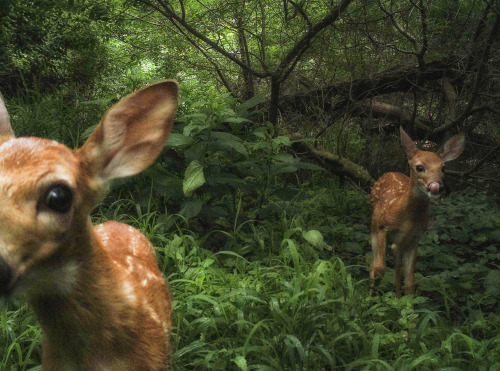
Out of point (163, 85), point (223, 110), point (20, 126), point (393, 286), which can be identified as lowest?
point (393, 286)

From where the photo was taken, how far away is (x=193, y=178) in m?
4.07

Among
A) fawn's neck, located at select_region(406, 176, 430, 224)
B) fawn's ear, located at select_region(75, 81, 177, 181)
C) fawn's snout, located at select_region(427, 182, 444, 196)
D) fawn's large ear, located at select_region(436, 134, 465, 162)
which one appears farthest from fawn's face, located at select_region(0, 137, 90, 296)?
fawn's large ear, located at select_region(436, 134, 465, 162)

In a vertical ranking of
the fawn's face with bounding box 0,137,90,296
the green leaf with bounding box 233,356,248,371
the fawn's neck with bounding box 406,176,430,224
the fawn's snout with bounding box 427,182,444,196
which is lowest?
the green leaf with bounding box 233,356,248,371

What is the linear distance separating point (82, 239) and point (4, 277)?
36 cm

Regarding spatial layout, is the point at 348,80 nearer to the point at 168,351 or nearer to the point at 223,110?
the point at 223,110

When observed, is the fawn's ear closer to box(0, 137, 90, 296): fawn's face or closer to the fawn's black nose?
box(0, 137, 90, 296): fawn's face

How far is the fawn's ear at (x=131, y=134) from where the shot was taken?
177cm

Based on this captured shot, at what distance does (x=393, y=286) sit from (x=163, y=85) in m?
3.40

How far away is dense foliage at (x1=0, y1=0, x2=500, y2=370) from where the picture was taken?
2959 millimetres

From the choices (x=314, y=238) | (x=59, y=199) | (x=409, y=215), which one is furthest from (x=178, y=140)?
(x=59, y=199)

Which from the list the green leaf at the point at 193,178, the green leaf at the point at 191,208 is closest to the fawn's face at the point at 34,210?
the green leaf at the point at 193,178

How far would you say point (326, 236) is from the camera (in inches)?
203

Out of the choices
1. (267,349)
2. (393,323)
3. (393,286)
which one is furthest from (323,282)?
(393,286)

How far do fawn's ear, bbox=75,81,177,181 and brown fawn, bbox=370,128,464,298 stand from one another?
2.75 meters
